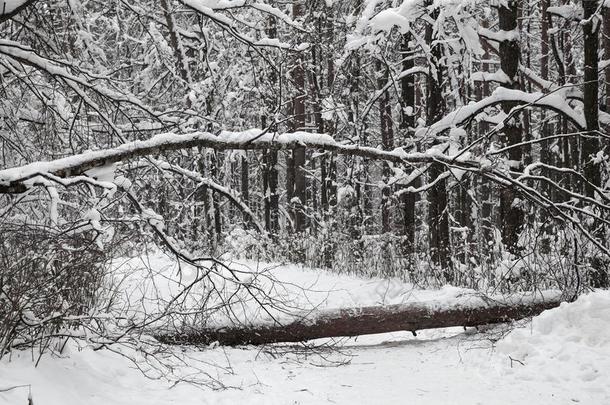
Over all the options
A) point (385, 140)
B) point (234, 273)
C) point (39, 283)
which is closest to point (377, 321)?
point (234, 273)

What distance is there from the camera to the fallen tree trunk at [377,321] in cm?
605

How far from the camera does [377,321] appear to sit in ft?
20.5

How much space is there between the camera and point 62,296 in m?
3.97

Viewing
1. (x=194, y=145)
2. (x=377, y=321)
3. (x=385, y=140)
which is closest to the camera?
(x=194, y=145)

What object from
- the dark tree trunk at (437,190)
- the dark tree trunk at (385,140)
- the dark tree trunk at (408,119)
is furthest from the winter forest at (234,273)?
the dark tree trunk at (385,140)

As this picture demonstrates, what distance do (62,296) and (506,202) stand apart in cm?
690

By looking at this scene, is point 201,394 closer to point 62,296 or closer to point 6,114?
point 62,296

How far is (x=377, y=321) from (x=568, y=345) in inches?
80.8

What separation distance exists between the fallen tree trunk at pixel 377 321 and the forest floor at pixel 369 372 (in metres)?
0.16

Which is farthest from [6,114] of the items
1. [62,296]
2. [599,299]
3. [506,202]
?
[506,202]

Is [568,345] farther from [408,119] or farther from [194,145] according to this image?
[408,119]

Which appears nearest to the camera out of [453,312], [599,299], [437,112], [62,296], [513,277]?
[62,296]

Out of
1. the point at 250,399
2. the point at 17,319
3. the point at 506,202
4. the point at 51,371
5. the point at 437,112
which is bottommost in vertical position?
the point at 250,399

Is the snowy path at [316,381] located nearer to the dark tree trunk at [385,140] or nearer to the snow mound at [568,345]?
the snow mound at [568,345]
